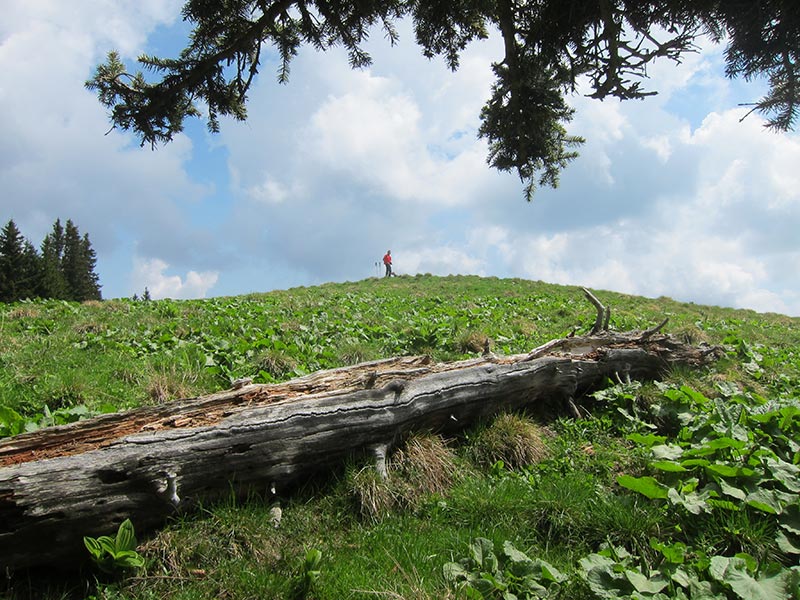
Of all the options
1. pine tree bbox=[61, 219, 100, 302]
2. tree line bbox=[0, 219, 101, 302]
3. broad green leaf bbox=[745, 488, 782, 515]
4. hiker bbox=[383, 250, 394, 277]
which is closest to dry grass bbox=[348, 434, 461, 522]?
broad green leaf bbox=[745, 488, 782, 515]

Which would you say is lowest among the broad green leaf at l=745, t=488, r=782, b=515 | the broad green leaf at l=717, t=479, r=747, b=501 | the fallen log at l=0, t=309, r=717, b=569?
the broad green leaf at l=745, t=488, r=782, b=515

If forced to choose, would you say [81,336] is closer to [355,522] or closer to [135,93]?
[135,93]

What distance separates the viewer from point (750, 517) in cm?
352

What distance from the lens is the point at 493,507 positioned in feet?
12.4

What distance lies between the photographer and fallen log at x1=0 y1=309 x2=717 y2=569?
2.90 metres

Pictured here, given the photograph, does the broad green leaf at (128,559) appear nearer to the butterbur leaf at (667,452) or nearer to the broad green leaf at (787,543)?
the butterbur leaf at (667,452)

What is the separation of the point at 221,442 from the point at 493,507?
223 cm

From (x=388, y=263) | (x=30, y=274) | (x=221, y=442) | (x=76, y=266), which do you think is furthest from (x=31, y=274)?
(x=221, y=442)

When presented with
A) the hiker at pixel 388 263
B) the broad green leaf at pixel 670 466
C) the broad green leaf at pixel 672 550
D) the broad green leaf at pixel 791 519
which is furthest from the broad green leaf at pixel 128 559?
the hiker at pixel 388 263

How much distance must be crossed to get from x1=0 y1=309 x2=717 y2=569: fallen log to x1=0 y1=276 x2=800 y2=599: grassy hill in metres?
0.22

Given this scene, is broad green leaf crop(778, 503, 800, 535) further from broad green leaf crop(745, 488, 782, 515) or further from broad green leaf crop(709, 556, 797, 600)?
broad green leaf crop(709, 556, 797, 600)

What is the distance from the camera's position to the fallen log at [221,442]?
2.90 m

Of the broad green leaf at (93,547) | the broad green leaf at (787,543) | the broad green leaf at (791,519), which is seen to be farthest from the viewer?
the broad green leaf at (791,519)

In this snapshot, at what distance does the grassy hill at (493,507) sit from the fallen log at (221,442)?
22cm
